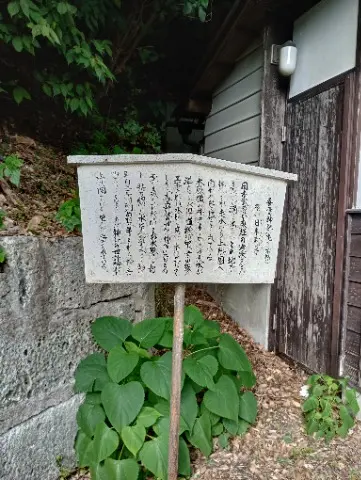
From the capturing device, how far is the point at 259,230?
6.44 ft

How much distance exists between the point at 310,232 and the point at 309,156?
28.2 inches

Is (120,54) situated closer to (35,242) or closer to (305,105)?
(305,105)

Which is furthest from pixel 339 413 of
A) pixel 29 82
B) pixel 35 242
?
pixel 29 82

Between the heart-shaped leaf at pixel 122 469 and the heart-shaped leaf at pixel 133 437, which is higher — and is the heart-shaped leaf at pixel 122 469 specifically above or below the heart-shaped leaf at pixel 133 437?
below

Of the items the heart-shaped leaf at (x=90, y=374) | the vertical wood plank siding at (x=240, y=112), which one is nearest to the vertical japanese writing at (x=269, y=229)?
the heart-shaped leaf at (x=90, y=374)

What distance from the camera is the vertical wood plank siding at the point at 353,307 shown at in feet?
9.42

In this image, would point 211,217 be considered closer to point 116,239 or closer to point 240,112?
point 116,239

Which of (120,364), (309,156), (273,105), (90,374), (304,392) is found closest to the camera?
(120,364)

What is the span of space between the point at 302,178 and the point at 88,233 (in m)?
2.42

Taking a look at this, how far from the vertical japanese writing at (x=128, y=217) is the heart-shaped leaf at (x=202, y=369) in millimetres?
921

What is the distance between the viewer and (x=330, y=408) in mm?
2820

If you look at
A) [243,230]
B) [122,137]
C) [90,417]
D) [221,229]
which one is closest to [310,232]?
[243,230]

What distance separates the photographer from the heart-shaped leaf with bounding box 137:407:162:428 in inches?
91.9

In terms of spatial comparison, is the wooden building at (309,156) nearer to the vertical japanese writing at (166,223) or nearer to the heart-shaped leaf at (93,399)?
the vertical japanese writing at (166,223)
